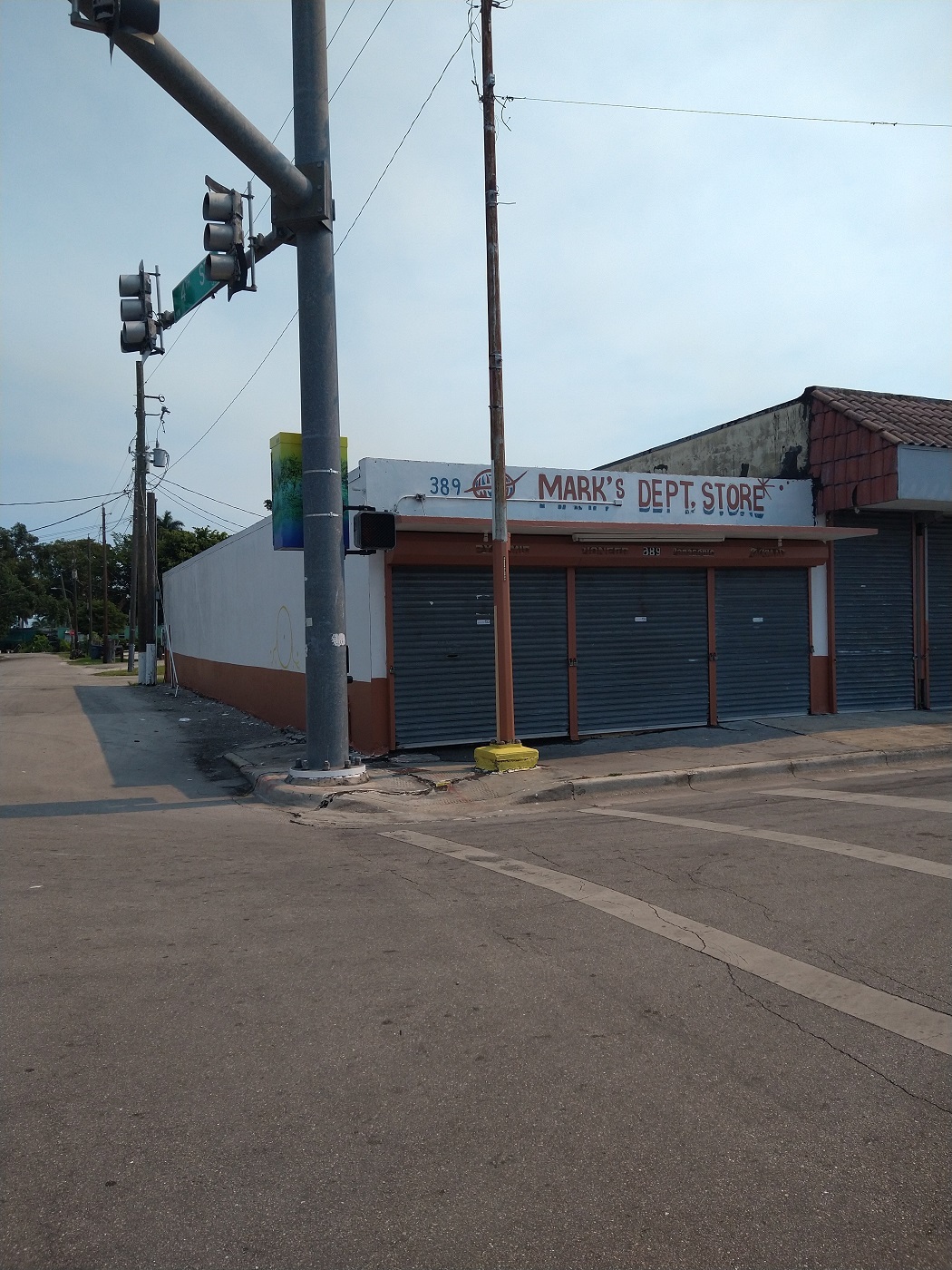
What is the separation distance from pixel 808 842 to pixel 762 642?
8.65m

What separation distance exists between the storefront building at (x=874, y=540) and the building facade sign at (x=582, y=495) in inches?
31.9

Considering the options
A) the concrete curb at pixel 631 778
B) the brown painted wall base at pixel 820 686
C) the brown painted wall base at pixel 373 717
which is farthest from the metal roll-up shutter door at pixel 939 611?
the brown painted wall base at pixel 373 717

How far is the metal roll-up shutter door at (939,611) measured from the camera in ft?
58.5

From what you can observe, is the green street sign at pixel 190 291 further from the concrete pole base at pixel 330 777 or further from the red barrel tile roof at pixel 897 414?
the red barrel tile roof at pixel 897 414

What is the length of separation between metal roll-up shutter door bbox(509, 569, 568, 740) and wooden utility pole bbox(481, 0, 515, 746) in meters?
2.34

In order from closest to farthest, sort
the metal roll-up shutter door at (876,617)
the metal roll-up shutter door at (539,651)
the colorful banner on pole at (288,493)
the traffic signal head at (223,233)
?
the traffic signal head at (223,233), the colorful banner on pole at (288,493), the metal roll-up shutter door at (539,651), the metal roll-up shutter door at (876,617)

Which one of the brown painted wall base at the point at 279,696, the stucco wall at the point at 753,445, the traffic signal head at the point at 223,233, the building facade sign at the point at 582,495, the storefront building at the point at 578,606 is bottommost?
the brown painted wall base at the point at 279,696

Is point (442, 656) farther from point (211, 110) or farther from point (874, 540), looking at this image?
point (874, 540)

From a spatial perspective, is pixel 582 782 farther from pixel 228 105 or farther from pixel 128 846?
pixel 228 105

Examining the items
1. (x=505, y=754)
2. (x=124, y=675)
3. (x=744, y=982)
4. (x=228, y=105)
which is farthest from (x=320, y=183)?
(x=124, y=675)

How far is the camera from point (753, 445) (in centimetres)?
1856

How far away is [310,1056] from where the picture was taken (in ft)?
13.7

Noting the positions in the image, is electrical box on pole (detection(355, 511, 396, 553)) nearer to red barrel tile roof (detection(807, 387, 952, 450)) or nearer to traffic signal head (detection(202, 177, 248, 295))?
traffic signal head (detection(202, 177, 248, 295))

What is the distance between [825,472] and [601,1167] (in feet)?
50.4
